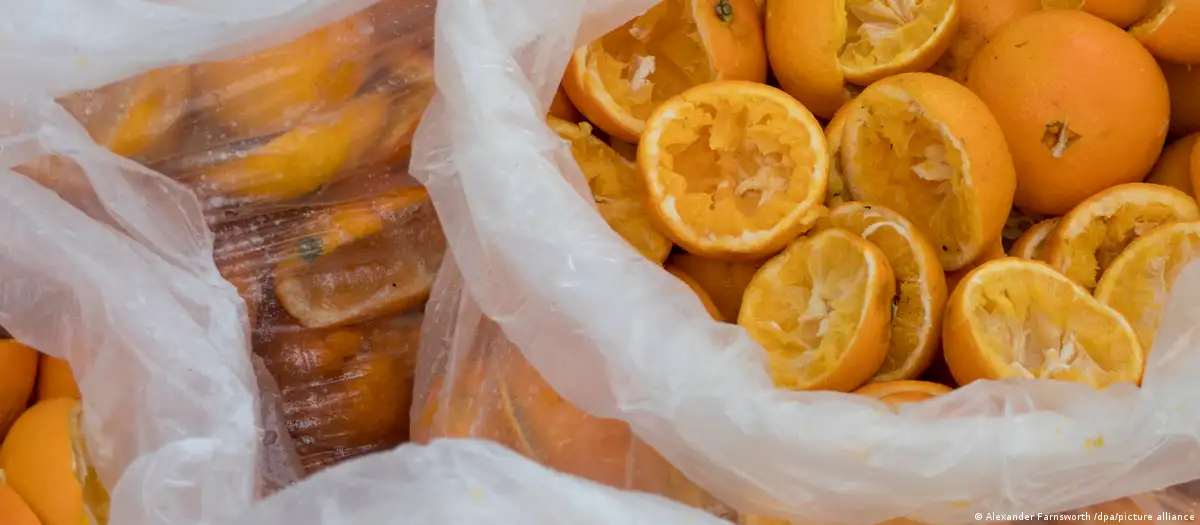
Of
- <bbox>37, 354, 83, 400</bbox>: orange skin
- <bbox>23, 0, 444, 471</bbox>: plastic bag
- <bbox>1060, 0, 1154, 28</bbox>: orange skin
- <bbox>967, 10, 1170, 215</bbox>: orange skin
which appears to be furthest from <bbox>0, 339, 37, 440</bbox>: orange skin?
<bbox>1060, 0, 1154, 28</bbox>: orange skin

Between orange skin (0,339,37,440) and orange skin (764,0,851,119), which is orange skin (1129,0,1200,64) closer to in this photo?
orange skin (764,0,851,119)

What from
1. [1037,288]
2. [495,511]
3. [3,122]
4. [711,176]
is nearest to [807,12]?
[711,176]

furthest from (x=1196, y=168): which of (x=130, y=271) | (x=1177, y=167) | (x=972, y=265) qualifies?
(x=130, y=271)

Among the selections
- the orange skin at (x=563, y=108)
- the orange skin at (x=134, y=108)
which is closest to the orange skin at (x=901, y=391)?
the orange skin at (x=563, y=108)

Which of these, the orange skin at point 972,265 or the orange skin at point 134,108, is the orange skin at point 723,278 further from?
the orange skin at point 134,108

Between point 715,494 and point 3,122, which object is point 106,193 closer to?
point 3,122
